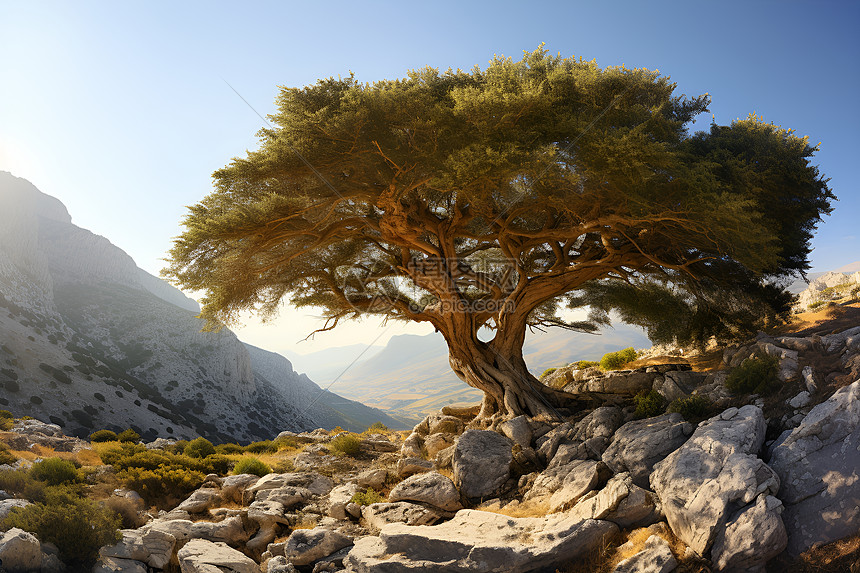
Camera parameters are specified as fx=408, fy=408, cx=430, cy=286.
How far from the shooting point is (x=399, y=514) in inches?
318

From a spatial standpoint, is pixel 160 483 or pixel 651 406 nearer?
pixel 651 406

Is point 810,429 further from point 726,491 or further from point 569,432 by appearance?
point 569,432

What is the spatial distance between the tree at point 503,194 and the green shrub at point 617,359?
5626 mm

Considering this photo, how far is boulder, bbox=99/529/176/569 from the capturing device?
624 centimetres

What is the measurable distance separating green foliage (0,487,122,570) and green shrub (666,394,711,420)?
10.8 meters

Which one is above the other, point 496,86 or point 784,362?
point 496,86

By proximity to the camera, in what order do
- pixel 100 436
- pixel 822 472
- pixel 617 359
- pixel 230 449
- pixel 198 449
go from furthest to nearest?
pixel 100 436 < pixel 617 359 < pixel 230 449 < pixel 198 449 < pixel 822 472

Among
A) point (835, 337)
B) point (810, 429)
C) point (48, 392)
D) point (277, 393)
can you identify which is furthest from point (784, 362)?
point (277, 393)

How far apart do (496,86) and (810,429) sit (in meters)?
8.77

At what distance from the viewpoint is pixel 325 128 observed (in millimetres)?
9117

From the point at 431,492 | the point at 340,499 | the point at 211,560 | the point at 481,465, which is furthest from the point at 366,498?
the point at 211,560

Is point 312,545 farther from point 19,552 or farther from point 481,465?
point 481,465

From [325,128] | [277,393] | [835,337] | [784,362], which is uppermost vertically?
[325,128]

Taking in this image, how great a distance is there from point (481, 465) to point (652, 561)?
4.44 m
